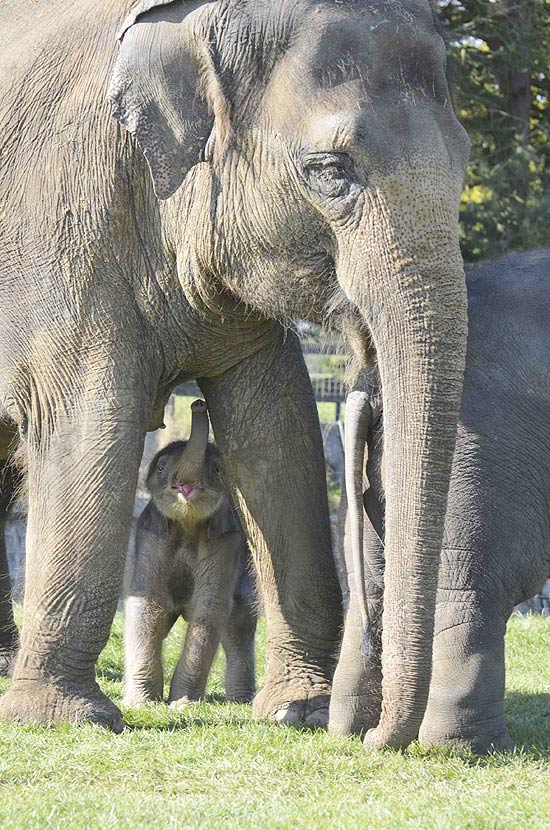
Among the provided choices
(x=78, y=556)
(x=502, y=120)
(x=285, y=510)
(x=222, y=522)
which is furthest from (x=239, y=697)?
(x=502, y=120)

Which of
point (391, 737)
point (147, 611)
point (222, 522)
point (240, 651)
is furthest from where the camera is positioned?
point (240, 651)

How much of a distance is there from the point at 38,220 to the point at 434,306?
5.12 ft

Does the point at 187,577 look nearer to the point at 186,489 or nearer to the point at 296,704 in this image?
the point at 186,489

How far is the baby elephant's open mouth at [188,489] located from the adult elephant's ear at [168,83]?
7.00 feet

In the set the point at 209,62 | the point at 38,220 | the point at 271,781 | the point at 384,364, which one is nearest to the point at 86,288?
the point at 38,220

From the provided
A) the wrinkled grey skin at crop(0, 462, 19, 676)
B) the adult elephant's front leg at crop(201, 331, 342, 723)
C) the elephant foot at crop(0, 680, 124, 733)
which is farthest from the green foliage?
the elephant foot at crop(0, 680, 124, 733)

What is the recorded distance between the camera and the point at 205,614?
6.18m

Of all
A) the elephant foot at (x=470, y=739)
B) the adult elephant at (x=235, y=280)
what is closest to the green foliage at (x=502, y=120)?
the adult elephant at (x=235, y=280)

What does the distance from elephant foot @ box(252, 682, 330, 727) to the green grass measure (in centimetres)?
25

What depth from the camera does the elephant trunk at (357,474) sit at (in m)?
4.27

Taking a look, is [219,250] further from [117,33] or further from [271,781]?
[271,781]

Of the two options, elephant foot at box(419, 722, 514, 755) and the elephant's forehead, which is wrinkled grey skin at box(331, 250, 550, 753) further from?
the elephant's forehead

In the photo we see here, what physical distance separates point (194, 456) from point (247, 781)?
8.13 feet

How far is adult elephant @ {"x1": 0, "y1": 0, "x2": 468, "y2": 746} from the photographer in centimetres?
398
